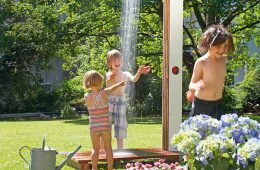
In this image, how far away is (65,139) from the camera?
9.64 meters

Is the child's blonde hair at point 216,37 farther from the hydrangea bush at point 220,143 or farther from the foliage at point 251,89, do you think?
the foliage at point 251,89

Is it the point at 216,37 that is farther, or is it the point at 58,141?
the point at 58,141

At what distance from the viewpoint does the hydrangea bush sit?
2699 millimetres

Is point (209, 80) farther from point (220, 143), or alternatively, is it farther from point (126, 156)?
point (220, 143)

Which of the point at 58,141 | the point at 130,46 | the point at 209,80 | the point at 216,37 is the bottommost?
the point at 58,141

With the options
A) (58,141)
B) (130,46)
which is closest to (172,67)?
(130,46)

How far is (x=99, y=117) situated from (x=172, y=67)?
1.40 meters

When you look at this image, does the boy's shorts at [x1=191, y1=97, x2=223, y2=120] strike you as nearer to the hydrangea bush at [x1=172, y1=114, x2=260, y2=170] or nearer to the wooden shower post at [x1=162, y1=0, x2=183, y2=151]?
the wooden shower post at [x1=162, y1=0, x2=183, y2=151]

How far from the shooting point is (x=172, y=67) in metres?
6.01

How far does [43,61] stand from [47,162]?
16.2 m

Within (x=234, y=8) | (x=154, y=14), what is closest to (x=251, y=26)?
(x=234, y=8)

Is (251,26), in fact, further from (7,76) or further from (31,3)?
(7,76)

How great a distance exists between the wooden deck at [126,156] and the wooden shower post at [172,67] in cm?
23

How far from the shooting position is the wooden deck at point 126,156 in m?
5.37
